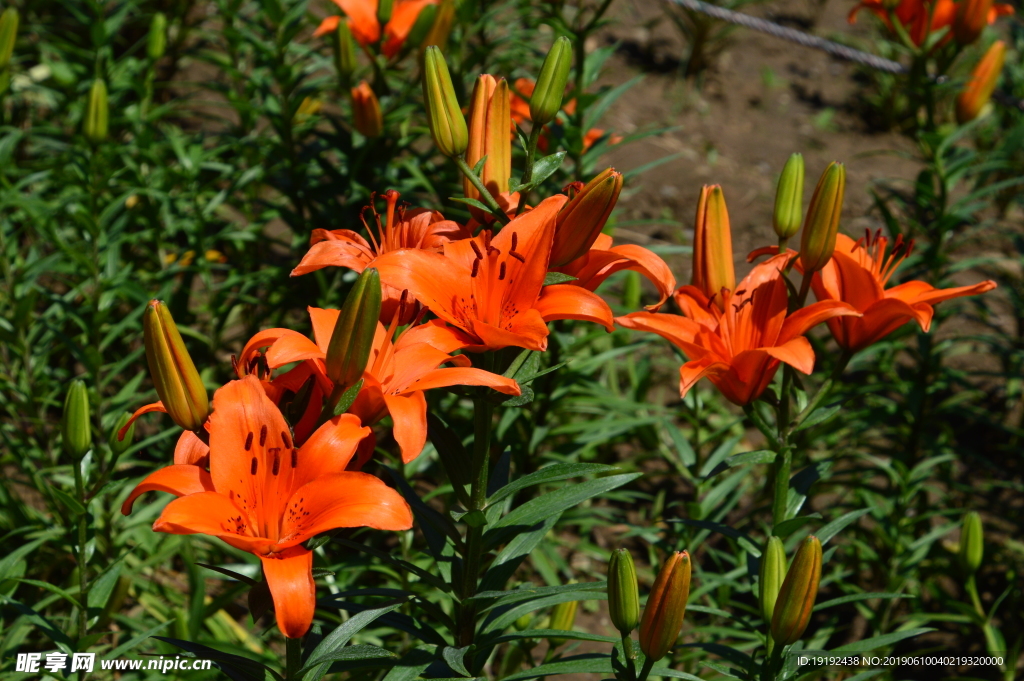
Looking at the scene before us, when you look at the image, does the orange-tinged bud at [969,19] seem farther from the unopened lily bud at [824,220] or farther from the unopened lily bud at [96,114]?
the unopened lily bud at [96,114]

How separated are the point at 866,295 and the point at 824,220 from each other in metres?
0.16

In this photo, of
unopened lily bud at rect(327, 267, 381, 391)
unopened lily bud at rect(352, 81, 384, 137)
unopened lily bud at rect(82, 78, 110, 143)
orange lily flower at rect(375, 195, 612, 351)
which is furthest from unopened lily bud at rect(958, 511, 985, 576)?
unopened lily bud at rect(82, 78, 110, 143)

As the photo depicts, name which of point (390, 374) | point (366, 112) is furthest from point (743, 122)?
point (390, 374)

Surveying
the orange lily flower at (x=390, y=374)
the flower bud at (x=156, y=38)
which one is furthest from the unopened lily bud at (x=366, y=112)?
the orange lily flower at (x=390, y=374)

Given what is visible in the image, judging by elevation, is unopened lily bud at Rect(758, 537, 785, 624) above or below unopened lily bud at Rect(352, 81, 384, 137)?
below

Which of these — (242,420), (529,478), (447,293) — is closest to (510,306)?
(447,293)

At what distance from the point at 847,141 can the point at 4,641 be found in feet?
11.9

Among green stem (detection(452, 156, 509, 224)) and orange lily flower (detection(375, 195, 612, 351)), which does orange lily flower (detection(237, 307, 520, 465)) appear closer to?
orange lily flower (detection(375, 195, 612, 351))

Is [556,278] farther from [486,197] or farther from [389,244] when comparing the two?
[389,244]

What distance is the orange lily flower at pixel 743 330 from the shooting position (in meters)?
1.23

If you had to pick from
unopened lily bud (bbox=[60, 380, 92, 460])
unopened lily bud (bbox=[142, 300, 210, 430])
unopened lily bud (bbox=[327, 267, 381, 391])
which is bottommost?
unopened lily bud (bbox=[60, 380, 92, 460])

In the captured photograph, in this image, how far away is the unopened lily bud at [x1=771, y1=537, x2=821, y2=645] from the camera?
1.09 m

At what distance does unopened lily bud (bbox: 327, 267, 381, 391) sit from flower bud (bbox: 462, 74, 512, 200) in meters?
0.34

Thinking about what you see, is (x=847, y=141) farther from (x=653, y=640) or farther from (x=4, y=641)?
(x=4, y=641)
